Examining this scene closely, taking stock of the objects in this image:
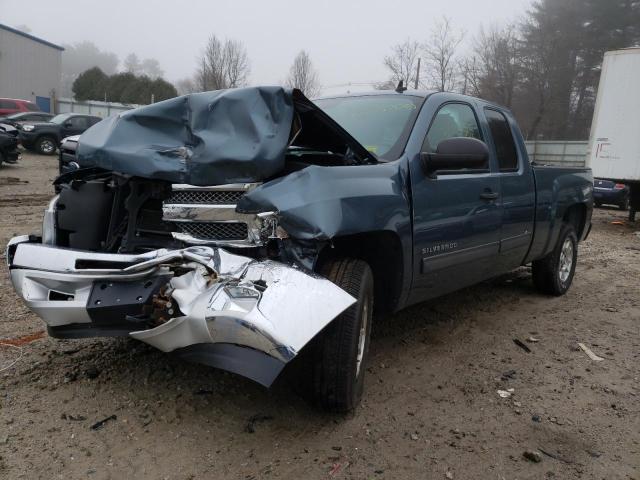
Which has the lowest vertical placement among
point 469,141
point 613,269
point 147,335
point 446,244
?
point 613,269

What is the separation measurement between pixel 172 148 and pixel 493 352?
2.70 m

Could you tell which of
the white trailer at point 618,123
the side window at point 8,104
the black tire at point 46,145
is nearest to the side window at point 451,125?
the white trailer at point 618,123

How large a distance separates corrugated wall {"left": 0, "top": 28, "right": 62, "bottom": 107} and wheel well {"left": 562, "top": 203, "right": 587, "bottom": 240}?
40.0 m

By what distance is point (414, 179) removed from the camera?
321 cm

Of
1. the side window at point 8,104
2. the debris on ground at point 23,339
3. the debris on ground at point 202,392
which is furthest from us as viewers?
the side window at point 8,104

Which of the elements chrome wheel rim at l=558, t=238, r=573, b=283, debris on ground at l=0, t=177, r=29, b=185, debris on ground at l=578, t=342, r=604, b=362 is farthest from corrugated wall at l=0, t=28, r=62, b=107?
debris on ground at l=578, t=342, r=604, b=362

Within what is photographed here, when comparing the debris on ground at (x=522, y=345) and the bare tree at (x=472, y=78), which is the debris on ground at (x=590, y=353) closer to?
the debris on ground at (x=522, y=345)

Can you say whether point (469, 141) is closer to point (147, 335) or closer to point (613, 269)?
point (147, 335)

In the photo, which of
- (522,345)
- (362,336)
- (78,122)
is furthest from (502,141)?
(78,122)

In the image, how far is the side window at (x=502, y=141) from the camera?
4363mm

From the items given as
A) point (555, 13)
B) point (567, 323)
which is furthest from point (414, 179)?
point (555, 13)

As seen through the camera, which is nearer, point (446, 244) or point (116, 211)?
point (116, 211)

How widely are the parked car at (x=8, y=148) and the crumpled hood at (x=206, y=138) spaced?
43.1 feet

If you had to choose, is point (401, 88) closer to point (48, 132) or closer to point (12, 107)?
point (48, 132)
